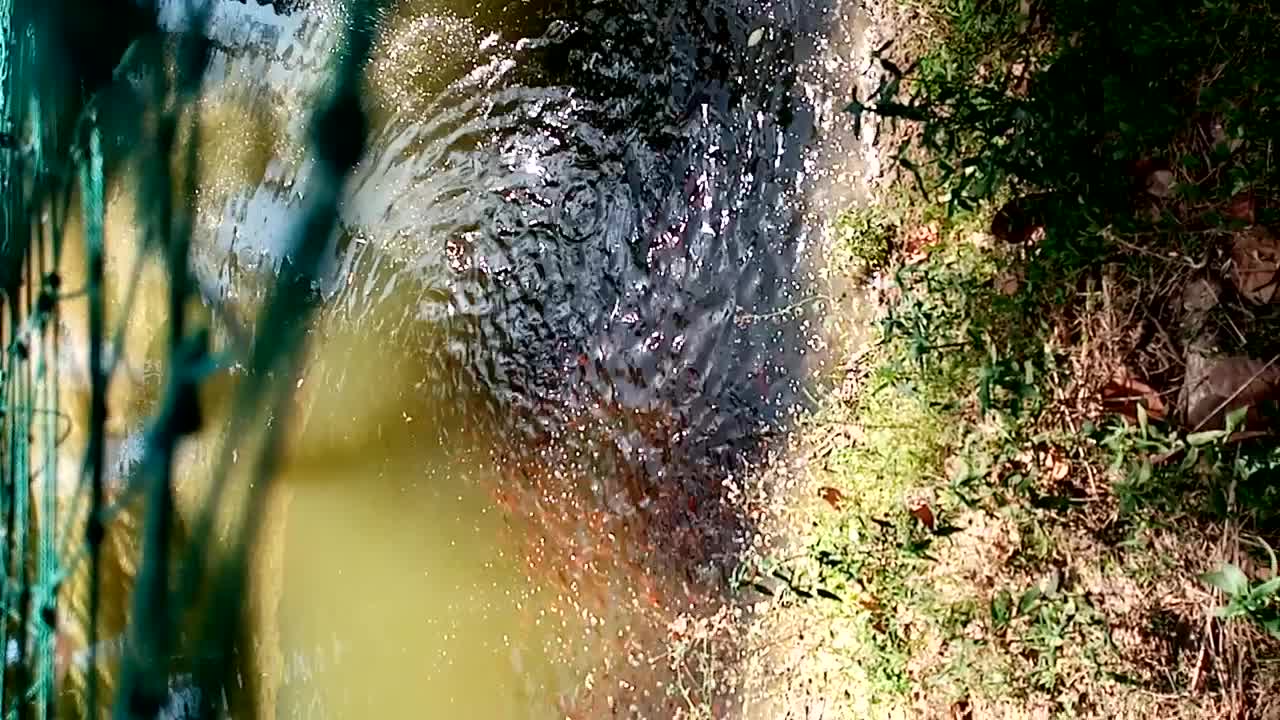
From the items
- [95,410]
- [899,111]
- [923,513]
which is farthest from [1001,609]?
[95,410]

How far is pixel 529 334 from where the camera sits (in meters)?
2.48

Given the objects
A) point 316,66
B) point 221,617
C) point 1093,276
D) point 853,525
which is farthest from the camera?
point 221,617

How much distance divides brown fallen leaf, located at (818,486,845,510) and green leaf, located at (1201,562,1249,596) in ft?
2.27

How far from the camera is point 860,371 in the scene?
2.03m

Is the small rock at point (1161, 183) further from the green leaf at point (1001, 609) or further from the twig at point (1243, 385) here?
the green leaf at point (1001, 609)

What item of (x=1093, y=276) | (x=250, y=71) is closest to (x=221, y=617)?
(x=250, y=71)

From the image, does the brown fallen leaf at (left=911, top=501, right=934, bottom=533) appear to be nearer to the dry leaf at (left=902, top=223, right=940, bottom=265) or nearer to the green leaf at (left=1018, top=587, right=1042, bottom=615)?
the green leaf at (left=1018, top=587, right=1042, bottom=615)

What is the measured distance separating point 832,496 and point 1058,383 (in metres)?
0.51

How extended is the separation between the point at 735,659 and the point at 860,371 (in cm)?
67

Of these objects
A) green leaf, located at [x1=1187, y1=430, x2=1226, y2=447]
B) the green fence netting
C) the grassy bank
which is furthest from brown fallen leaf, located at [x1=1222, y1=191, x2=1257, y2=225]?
the green fence netting

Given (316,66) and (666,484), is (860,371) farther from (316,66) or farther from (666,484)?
(316,66)

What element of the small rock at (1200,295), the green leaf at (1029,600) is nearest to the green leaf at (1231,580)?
the green leaf at (1029,600)

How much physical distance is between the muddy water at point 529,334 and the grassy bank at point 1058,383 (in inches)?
9.2

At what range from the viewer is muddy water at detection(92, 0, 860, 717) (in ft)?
7.20
